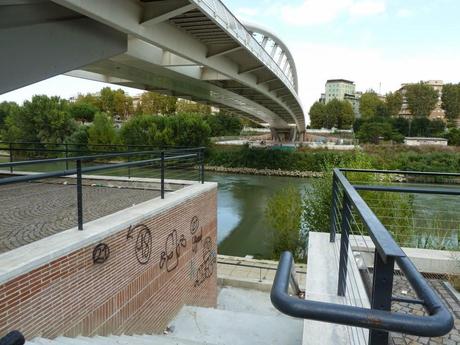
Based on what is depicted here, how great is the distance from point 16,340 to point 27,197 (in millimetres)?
7817

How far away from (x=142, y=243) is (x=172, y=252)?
1.26m

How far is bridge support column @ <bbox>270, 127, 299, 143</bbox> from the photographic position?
52.8 metres

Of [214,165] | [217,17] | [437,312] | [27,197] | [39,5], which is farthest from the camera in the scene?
[214,165]

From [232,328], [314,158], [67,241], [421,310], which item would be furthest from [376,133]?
[67,241]

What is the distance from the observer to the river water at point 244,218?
16750 mm

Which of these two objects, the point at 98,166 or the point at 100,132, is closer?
the point at 98,166

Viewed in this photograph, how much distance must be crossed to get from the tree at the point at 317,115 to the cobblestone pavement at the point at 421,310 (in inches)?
3906

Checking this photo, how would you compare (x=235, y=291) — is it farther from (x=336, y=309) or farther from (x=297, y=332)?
(x=336, y=309)

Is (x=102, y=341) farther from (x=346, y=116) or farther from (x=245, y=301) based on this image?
(x=346, y=116)

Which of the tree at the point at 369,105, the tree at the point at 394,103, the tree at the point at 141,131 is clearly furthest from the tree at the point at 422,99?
the tree at the point at 141,131

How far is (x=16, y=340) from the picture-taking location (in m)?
1.20

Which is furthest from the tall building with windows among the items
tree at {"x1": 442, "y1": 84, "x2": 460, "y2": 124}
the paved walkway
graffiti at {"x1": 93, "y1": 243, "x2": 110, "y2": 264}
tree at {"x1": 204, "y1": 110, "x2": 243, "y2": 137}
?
graffiti at {"x1": 93, "y1": 243, "x2": 110, "y2": 264}

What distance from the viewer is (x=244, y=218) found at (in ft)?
70.9

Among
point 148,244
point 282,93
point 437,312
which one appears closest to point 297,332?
point 148,244
